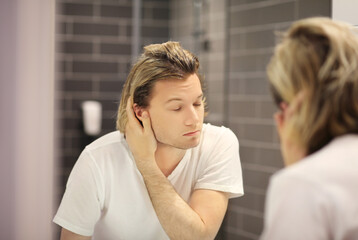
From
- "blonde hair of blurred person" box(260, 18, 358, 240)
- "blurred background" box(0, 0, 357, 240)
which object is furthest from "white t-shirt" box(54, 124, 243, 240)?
"blonde hair of blurred person" box(260, 18, 358, 240)

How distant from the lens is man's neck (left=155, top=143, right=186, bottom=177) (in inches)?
56.2

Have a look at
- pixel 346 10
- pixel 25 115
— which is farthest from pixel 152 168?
pixel 346 10

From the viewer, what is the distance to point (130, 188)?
1374 millimetres

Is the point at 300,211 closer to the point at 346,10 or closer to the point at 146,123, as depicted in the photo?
the point at 146,123

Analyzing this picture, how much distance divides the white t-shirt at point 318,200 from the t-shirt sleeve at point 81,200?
28.2 inches

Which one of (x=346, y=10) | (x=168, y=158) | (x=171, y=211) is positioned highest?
(x=346, y=10)

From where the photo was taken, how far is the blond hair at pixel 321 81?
771 mm

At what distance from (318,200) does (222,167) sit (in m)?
0.70

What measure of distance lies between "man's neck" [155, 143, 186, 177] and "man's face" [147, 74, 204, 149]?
62 millimetres

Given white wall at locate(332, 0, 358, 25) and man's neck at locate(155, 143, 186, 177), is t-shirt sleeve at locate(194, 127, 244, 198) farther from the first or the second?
white wall at locate(332, 0, 358, 25)

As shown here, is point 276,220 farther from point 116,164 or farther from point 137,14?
point 137,14

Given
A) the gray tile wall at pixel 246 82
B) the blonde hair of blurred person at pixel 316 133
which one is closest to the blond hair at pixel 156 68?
the blonde hair of blurred person at pixel 316 133

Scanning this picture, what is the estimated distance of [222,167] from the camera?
1387 mm

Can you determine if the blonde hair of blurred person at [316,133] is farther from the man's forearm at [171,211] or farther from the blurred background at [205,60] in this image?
the blurred background at [205,60]
